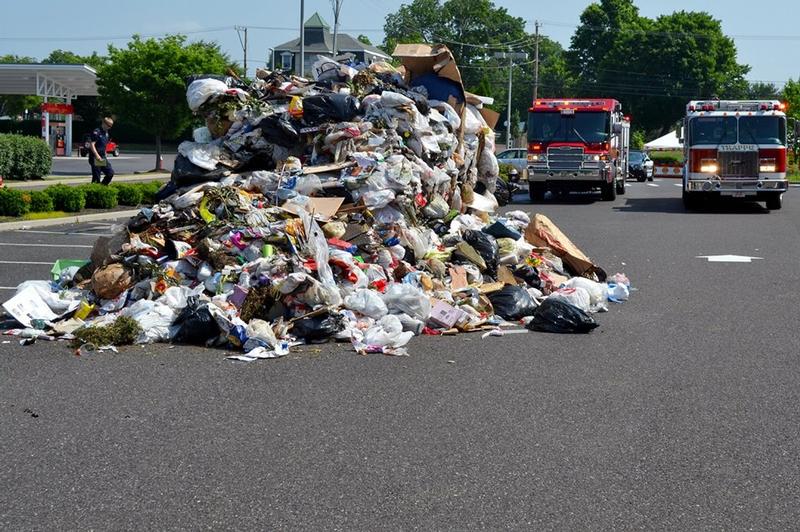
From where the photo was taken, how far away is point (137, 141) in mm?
80500

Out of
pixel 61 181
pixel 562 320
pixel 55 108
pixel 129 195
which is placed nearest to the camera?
pixel 562 320

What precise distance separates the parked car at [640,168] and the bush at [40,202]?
3333 cm

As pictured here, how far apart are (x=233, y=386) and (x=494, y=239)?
5.07m

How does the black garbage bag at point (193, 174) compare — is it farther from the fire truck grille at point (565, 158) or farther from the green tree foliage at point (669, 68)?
the green tree foliage at point (669, 68)

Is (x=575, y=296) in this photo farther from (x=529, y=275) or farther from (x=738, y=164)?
(x=738, y=164)

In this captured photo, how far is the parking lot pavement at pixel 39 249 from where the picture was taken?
12695 millimetres

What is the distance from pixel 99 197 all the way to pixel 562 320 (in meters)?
13.9

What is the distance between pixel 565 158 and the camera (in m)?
28.8

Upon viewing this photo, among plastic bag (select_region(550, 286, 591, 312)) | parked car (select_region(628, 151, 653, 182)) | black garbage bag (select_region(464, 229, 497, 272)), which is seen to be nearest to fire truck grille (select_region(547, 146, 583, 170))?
black garbage bag (select_region(464, 229, 497, 272))

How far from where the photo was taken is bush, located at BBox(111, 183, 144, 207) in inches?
882

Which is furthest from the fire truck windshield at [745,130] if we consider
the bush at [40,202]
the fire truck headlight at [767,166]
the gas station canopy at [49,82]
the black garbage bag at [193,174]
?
the gas station canopy at [49,82]

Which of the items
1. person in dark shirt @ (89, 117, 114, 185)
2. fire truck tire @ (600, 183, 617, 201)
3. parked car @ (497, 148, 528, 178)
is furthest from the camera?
parked car @ (497, 148, 528, 178)

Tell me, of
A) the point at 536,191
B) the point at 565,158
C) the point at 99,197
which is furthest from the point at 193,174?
the point at 536,191

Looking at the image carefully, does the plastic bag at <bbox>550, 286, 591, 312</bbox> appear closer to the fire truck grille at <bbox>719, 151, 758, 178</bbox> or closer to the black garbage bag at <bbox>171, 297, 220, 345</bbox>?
the black garbage bag at <bbox>171, 297, 220, 345</bbox>
